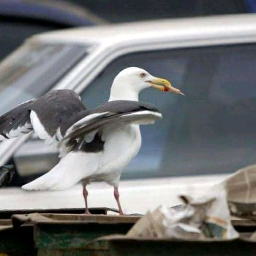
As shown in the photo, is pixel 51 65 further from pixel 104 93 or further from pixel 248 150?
pixel 248 150

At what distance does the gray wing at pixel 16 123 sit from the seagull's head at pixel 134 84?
0.42 metres

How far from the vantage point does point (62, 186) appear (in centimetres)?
600

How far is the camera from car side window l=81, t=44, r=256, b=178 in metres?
7.11

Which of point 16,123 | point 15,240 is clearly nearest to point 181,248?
point 15,240

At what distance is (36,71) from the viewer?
7.41 meters

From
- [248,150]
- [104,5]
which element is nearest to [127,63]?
[248,150]

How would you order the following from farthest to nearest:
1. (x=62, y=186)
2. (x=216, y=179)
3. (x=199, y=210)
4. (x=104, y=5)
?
(x=104, y=5) → (x=216, y=179) → (x=62, y=186) → (x=199, y=210)

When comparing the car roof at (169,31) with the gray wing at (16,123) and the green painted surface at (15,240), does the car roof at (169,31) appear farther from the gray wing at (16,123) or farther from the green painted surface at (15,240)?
the green painted surface at (15,240)

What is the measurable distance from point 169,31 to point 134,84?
79 centimetres

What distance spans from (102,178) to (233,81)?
3.87ft

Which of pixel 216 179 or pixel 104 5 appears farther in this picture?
pixel 104 5

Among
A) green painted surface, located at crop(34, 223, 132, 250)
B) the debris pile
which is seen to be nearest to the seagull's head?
green painted surface, located at crop(34, 223, 132, 250)

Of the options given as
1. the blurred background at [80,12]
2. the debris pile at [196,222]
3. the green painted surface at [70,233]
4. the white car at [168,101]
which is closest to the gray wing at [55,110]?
the white car at [168,101]

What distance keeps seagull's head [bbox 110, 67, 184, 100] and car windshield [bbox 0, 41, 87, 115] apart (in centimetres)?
60
